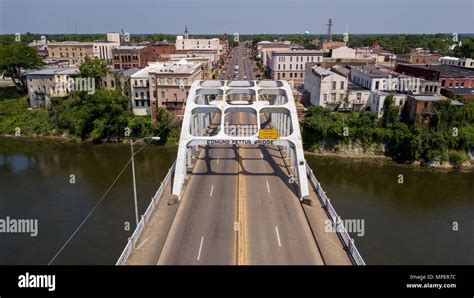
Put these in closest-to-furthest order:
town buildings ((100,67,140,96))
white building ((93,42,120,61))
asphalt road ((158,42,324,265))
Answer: asphalt road ((158,42,324,265))
town buildings ((100,67,140,96))
white building ((93,42,120,61))

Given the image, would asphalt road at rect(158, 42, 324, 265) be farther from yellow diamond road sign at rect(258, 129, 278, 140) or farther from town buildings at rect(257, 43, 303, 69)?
town buildings at rect(257, 43, 303, 69)

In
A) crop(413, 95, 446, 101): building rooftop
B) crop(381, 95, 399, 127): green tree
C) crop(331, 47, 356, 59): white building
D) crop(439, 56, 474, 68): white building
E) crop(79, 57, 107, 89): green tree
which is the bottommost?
crop(381, 95, 399, 127): green tree

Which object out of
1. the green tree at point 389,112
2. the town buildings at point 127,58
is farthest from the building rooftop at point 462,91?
the town buildings at point 127,58

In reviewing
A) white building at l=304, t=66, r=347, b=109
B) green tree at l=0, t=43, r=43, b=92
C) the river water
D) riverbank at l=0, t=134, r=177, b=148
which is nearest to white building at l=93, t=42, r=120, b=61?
green tree at l=0, t=43, r=43, b=92

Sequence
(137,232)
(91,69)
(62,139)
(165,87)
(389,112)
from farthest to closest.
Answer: (91,69)
(62,139)
(165,87)
(389,112)
(137,232)

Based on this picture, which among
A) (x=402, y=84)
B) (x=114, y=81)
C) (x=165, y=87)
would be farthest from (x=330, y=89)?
(x=114, y=81)

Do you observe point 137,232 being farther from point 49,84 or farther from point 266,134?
point 49,84

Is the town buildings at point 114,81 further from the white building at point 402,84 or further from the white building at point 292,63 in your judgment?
the white building at point 402,84
